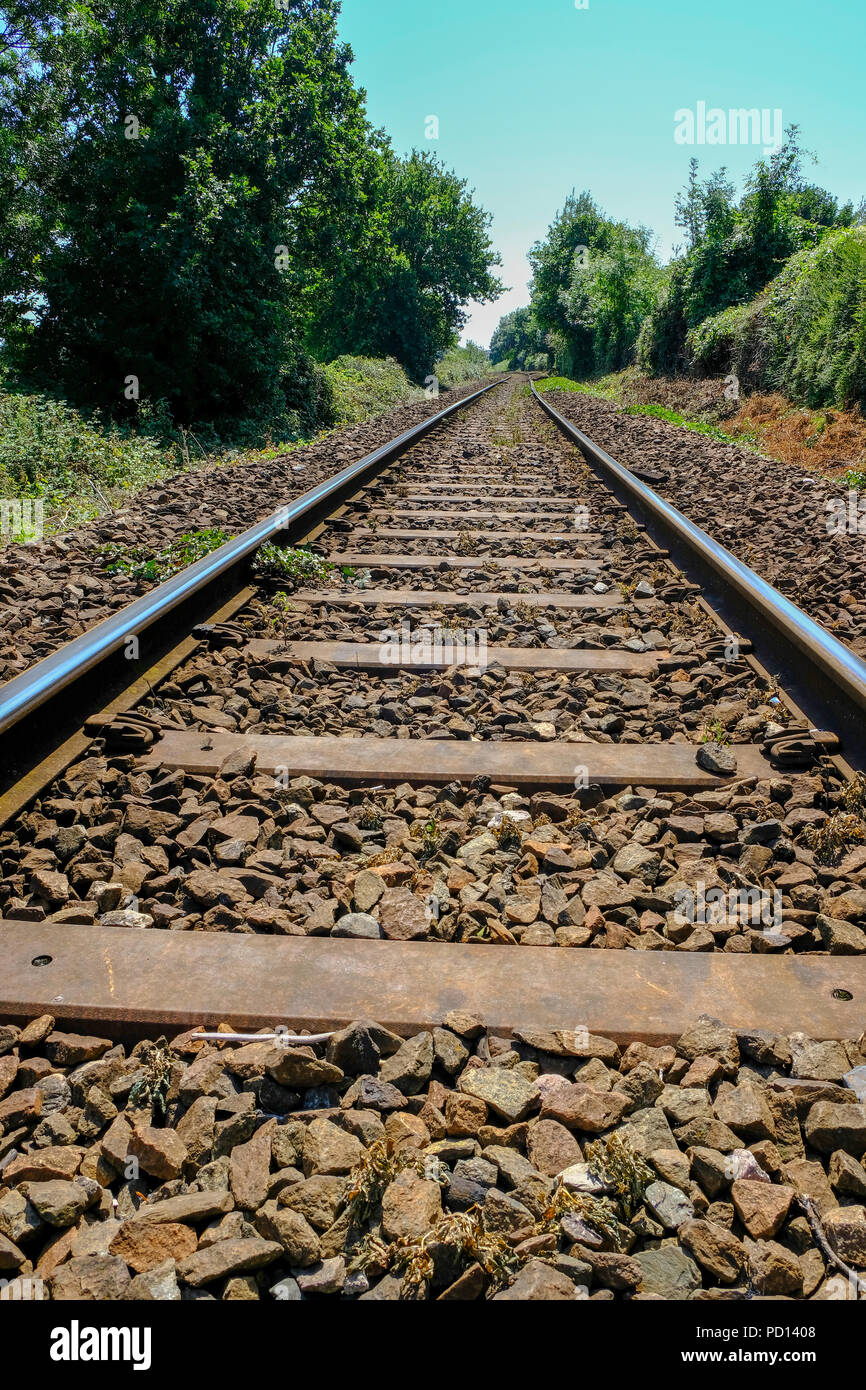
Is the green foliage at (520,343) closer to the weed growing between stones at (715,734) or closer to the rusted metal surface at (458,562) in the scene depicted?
the rusted metal surface at (458,562)

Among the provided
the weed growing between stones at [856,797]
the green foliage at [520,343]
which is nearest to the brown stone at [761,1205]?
the weed growing between stones at [856,797]

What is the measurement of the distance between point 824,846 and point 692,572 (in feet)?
8.50

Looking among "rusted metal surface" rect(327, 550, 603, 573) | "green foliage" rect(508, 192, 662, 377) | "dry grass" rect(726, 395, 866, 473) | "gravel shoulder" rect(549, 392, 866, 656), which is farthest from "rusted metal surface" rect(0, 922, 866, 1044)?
"green foliage" rect(508, 192, 662, 377)

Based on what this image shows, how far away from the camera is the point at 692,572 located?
14.9 feet

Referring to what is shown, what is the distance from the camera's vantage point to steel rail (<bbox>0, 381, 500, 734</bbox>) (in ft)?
8.17

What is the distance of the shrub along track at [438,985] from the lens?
1.21 meters

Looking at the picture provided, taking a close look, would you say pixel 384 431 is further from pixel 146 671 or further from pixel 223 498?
pixel 146 671

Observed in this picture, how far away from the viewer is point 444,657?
3449 millimetres

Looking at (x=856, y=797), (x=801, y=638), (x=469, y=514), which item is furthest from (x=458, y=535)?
(x=856, y=797)

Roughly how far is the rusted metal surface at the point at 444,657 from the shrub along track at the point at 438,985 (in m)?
0.04

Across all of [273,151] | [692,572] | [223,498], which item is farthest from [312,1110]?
[273,151]

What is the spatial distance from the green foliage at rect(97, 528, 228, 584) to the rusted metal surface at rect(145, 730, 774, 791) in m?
1.89

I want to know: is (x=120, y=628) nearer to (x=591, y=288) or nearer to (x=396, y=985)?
(x=396, y=985)

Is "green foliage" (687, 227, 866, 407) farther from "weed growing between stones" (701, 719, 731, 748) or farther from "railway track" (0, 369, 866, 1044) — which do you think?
"weed growing between stones" (701, 719, 731, 748)
